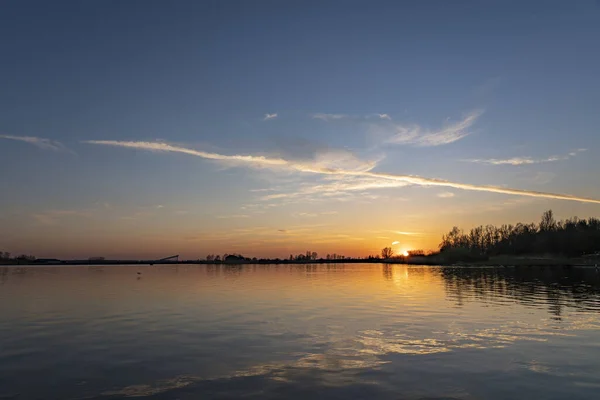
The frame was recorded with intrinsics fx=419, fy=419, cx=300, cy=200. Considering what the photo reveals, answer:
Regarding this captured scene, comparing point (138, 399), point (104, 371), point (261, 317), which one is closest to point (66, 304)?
point (261, 317)

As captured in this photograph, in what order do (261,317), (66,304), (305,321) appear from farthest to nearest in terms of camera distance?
(66,304)
(261,317)
(305,321)

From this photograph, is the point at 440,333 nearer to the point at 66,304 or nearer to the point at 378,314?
the point at 378,314

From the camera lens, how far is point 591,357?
24141 mm

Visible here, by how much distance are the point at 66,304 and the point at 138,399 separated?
→ 143ft

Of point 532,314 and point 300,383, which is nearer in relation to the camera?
point 300,383

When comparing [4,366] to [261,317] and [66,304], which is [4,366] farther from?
[66,304]

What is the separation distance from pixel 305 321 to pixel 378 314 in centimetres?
894

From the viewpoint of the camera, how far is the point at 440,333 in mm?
32062

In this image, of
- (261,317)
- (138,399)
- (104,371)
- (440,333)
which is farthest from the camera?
(261,317)

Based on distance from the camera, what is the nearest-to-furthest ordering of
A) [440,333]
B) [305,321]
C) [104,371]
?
1. [104,371]
2. [440,333]
3. [305,321]

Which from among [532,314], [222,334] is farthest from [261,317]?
[532,314]

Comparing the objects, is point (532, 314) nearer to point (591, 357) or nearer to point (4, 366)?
point (591, 357)

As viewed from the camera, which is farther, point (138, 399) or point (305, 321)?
point (305, 321)

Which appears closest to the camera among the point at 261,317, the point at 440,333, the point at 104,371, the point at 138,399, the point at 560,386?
the point at 138,399
